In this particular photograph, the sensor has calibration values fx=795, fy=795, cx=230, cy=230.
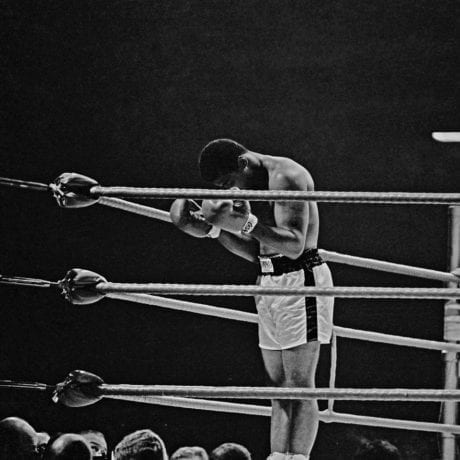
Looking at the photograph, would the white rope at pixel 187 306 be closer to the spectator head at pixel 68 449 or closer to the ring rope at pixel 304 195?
the spectator head at pixel 68 449

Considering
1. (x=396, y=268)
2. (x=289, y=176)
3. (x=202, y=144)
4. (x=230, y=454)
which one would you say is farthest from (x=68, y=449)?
(x=202, y=144)

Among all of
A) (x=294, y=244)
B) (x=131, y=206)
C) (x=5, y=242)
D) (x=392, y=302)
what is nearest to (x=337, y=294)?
(x=294, y=244)

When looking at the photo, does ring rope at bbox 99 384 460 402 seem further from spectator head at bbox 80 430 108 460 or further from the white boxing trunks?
spectator head at bbox 80 430 108 460

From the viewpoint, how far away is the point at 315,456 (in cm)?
340

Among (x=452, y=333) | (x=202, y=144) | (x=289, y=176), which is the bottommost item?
(x=452, y=333)

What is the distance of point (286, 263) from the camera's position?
217 cm

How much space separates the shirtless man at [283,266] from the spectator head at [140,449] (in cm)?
29

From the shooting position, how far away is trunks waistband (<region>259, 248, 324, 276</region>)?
2.17 m

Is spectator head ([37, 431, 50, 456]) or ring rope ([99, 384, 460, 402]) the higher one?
ring rope ([99, 384, 460, 402])

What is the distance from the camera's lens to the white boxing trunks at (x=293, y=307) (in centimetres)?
211

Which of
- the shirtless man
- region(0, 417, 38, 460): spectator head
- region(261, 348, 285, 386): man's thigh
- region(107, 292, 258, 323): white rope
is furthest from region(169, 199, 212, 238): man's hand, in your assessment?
region(0, 417, 38, 460): spectator head

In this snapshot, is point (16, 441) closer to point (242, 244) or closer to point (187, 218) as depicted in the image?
point (187, 218)

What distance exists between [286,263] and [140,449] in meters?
0.62

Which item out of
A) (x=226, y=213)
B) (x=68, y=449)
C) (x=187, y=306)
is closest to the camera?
(x=226, y=213)
